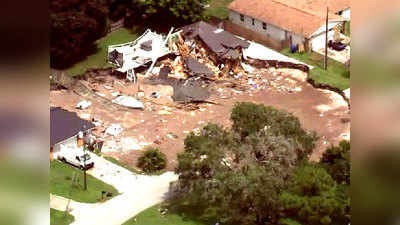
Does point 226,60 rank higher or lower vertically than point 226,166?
higher

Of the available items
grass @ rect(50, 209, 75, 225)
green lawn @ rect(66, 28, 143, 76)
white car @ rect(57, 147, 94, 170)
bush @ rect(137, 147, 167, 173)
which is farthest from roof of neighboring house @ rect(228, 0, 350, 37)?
grass @ rect(50, 209, 75, 225)

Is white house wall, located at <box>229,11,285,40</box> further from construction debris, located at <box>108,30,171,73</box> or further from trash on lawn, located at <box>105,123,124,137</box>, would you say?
trash on lawn, located at <box>105,123,124,137</box>

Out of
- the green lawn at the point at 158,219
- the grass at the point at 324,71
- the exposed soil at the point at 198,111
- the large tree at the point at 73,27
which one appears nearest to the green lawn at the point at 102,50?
the large tree at the point at 73,27

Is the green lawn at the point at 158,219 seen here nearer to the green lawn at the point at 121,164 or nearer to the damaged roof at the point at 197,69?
the green lawn at the point at 121,164

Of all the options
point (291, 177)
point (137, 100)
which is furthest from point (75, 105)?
point (291, 177)

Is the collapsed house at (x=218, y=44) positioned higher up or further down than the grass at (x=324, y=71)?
higher up

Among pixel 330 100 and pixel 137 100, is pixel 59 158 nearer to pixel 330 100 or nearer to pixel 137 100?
pixel 137 100
